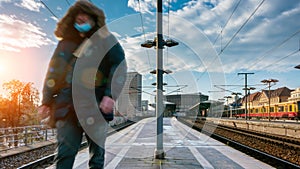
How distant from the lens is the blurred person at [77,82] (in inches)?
74.2

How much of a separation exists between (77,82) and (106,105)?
289mm

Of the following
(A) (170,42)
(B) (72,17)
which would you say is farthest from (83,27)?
(A) (170,42)

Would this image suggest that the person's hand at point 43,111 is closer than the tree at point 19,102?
Yes

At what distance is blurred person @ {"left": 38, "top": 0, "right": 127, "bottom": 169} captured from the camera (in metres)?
1.88

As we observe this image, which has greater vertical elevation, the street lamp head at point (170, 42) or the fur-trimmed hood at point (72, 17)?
the street lamp head at point (170, 42)

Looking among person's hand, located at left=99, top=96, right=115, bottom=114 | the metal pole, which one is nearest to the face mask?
person's hand, located at left=99, top=96, right=115, bottom=114

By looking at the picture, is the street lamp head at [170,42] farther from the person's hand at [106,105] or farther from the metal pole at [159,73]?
the person's hand at [106,105]

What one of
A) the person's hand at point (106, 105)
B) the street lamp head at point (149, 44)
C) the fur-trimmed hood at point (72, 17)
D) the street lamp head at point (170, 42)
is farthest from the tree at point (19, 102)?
the person's hand at point (106, 105)

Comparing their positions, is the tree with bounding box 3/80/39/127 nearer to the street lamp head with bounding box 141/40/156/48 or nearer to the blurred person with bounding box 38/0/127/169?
the street lamp head with bounding box 141/40/156/48

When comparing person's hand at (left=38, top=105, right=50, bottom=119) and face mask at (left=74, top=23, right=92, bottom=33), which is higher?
face mask at (left=74, top=23, right=92, bottom=33)

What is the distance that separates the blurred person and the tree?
1022 inches

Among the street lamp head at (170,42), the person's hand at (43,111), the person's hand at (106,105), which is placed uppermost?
the street lamp head at (170,42)

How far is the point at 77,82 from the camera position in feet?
6.32

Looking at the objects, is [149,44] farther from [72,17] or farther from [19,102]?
[19,102]
